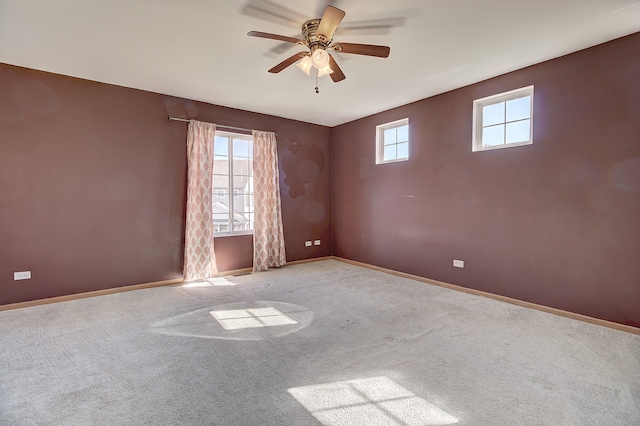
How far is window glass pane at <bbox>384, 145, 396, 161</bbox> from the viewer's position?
16.9 ft

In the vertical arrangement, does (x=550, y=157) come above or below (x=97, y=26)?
below

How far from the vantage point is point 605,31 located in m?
2.75

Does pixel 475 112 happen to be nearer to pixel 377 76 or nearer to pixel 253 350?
pixel 377 76

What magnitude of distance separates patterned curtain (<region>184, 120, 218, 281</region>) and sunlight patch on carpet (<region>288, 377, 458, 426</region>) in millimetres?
3141

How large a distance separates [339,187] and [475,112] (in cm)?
283

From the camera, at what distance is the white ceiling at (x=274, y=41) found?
2410 millimetres

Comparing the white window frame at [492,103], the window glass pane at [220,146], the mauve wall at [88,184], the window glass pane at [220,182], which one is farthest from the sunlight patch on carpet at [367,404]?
the window glass pane at [220,146]

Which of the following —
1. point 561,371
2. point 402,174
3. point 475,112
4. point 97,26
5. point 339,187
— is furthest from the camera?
point 339,187

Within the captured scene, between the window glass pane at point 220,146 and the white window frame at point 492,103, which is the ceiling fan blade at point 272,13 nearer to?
the white window frame at point 492,103

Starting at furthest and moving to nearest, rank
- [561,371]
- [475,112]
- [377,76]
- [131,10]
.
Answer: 1. [475,112]
2. [377,76]
3. [131,10]
4. [561,371]

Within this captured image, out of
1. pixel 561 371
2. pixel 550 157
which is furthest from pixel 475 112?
pixel 561 371

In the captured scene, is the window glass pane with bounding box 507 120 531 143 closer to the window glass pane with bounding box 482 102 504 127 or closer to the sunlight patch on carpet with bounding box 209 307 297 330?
the window glass pane with bounding box 482 102 504 127

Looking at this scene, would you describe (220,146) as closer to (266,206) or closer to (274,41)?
(266,206)

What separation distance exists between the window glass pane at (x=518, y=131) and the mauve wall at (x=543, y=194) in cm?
14
